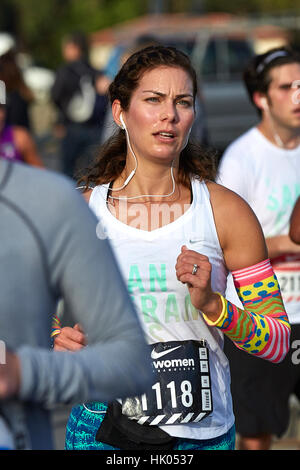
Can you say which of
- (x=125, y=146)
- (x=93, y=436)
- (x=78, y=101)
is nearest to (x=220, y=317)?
(x=93, y=436)

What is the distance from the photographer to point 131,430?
3.05 meters

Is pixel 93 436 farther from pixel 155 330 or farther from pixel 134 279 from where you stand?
pixel 134 279

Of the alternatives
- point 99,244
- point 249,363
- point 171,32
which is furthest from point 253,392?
point 171,32

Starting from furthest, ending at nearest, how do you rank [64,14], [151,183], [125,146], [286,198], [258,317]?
[64,14]
[286,198]
[125,146]
[151,183]
[258,317]

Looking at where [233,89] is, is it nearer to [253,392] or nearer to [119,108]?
[253,392]

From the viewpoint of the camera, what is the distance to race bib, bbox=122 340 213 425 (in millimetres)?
3033

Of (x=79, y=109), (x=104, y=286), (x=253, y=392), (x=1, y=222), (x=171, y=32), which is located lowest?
(x=253, y=392)

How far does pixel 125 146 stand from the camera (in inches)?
138

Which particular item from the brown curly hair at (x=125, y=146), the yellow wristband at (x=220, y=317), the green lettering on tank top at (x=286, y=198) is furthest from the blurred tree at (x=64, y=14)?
the yellow wristband at (x=220, y=317)

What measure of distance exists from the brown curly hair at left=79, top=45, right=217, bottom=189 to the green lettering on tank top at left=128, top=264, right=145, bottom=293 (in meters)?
0.36

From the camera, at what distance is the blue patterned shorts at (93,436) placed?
3064mm

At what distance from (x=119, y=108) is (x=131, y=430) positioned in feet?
3.39

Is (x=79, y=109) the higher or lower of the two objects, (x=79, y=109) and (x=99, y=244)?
the higher

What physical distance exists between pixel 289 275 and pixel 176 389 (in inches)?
64.1
